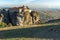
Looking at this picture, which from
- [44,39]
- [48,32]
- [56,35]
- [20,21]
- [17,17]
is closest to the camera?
[44,39]

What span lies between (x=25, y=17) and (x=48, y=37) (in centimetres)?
3506

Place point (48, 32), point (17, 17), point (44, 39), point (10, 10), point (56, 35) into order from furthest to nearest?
1. point (10, 10)
2. point (17, 17)
3. point (48, 32)
4. point (56, 35)
5. point (44, 39)

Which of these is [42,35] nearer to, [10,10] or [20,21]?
[20,21]

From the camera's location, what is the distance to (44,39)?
20625 mm

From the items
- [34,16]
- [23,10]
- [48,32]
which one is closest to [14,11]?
[23,10]

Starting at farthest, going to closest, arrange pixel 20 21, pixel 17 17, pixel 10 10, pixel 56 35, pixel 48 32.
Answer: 1. pixel 10 10
2. pixel 17 17
3. pixel 20 21
4. pixel 48 32
5. pixel 56 35

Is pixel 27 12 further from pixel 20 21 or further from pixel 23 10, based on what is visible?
pixel 20 21

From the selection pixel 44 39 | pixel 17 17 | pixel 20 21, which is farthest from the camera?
pixel 17 17

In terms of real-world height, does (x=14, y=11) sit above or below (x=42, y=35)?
below

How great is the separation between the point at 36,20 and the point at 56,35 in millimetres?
33853

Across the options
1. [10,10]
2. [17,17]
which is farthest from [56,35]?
[10,10]

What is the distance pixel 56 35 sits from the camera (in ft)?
72.1

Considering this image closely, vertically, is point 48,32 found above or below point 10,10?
above

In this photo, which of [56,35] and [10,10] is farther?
[10,10]
